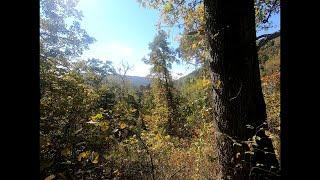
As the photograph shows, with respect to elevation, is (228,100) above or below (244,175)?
above

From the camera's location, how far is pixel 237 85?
13.1 ft

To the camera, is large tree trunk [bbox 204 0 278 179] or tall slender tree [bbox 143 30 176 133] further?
tall slender tree [bbox 143 30 176 133]

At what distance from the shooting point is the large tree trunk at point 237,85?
3.93 m

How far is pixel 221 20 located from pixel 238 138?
4.55ft

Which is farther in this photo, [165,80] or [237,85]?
[165,80]

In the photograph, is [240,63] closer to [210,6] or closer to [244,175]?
[210,6]

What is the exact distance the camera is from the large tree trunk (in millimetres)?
3926

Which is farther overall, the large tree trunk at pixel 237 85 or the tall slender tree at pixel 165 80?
the tall slender tree at pixel 165 80
